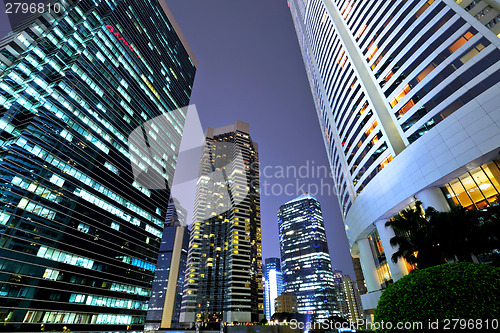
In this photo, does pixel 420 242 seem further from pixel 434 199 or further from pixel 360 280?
pixel 360 280

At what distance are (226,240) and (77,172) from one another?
9463cm

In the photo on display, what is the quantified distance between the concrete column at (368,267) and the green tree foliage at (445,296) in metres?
28.3

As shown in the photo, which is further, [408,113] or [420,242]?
[408,113]

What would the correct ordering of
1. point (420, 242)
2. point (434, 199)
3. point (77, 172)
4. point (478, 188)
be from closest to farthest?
point (420, 242), point (478, 188), point (434, 199), point (77, 172)

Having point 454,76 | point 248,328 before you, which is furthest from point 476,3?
point 248,328

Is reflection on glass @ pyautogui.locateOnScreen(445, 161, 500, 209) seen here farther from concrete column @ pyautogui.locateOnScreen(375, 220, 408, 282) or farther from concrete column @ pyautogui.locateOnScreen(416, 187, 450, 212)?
concrete column @ pyautogui.locateOnScreen(375, 220, 408, 282)

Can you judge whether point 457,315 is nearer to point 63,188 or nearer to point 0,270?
point 0,270

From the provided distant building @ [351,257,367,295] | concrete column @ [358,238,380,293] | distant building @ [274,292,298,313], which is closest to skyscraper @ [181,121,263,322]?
distant building @ [274,292,298,313]

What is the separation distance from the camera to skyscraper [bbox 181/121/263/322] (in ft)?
387

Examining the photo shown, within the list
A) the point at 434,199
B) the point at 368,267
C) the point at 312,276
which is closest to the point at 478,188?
→ the point at 434,199

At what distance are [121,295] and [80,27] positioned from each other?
243ft

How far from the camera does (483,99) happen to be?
74.4 ft

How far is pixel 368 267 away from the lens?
39906mm

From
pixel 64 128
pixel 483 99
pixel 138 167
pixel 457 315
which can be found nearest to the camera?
pixel 457 315
